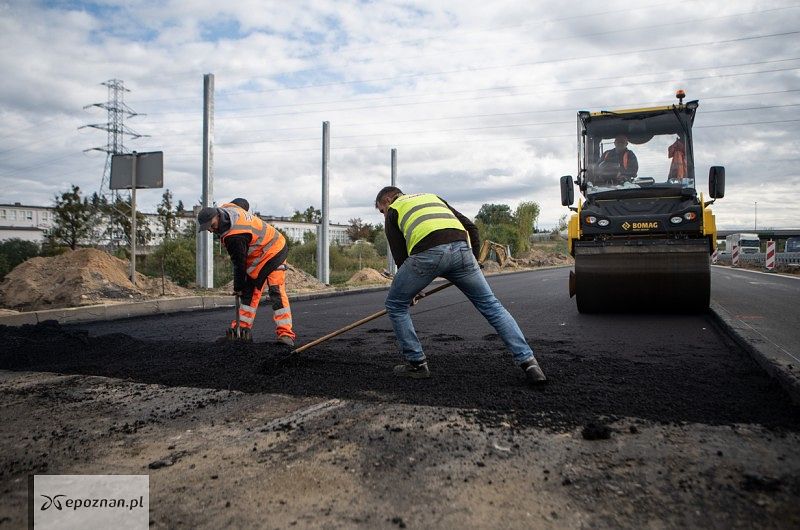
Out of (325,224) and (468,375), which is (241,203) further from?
(325,224)

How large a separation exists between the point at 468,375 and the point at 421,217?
1.24 metres

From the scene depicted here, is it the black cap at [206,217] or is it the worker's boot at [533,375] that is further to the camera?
the black cap at [206,217]

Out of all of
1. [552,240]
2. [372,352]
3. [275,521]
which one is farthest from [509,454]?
[552,240]

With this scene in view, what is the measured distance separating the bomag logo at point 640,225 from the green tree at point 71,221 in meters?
23.0

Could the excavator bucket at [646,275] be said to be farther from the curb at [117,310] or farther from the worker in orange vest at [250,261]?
the curb at [117,310]

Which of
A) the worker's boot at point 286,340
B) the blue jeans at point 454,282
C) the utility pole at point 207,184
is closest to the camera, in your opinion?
the blue jeans at point 454,282

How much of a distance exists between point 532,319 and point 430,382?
4.36 metres

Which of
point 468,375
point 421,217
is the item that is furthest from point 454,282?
point 468,375

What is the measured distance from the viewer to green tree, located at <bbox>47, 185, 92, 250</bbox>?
24125 millimetres

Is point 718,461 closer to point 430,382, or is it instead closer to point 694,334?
point 430,382

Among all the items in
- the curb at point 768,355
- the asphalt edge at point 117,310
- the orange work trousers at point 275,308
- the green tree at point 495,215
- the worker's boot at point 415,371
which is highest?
the green tree at point 495,215

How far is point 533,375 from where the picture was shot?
154 inches

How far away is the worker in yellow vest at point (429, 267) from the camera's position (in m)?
4.11

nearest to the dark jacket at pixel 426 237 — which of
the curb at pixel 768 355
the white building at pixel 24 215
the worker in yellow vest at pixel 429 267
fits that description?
the worker in yellow vest at pixel 429 267
